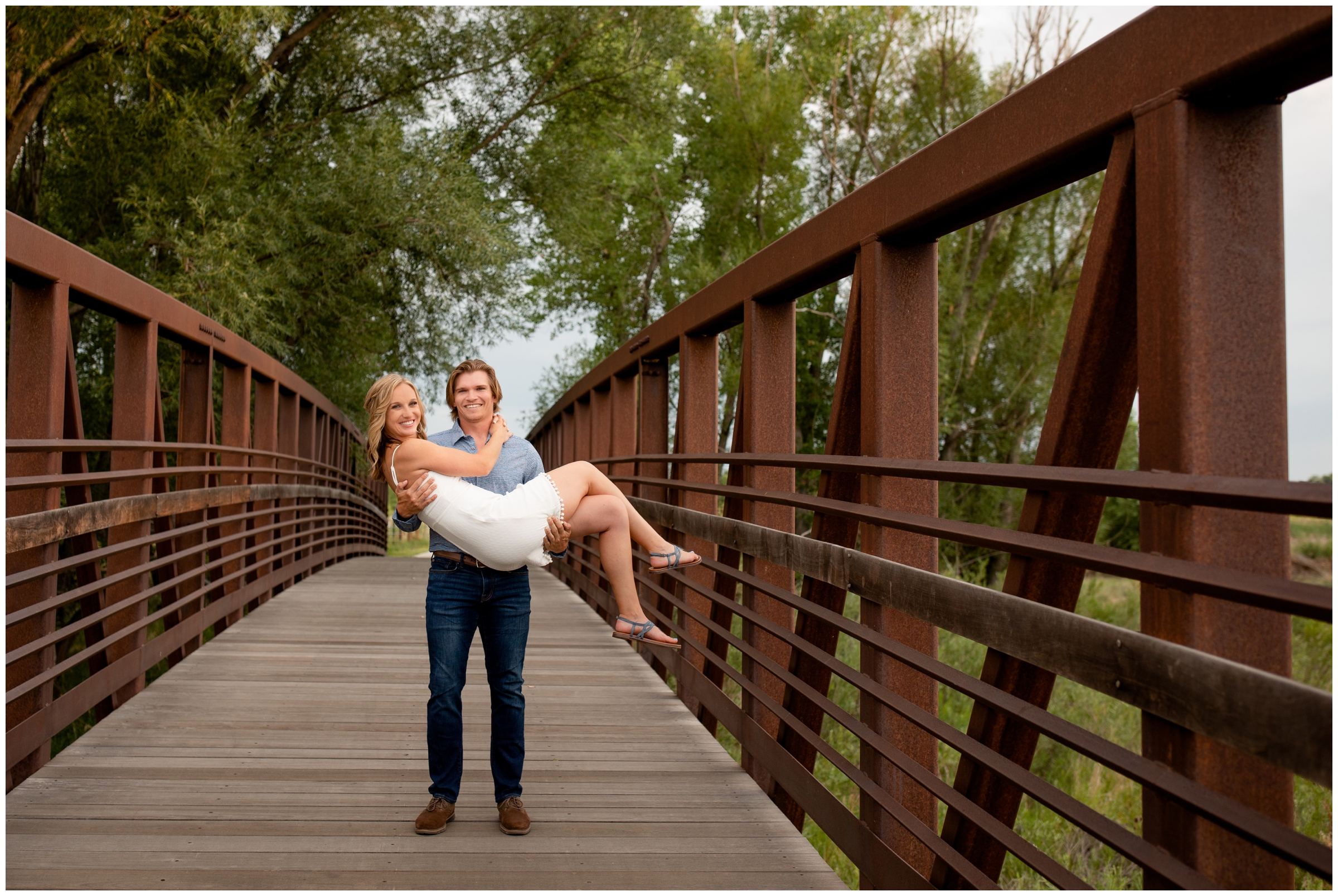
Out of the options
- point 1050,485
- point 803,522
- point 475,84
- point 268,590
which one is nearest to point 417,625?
point 268,590

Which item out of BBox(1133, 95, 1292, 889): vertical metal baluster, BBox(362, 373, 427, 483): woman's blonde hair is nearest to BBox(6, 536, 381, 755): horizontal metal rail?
BBox(362, 373, 427, 483): woman's blonde hair

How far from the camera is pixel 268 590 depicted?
8812 mm

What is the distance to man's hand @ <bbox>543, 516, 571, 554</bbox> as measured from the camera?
3494 mm

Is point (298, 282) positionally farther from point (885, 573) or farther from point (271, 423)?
point (885, 573)

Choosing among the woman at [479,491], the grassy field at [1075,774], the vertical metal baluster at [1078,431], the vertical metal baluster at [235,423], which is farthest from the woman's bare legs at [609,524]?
the vertical metal baluster at [235,423]

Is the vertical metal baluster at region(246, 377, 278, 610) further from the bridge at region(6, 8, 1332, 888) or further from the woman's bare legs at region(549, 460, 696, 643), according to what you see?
the woman's bare legs at region(549, 460, 696, 643)

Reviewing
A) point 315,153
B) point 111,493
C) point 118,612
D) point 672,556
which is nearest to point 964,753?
point 672,556

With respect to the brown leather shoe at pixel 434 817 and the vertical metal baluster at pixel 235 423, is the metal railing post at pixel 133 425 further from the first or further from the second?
the brown leather shoe at pixel 434 817

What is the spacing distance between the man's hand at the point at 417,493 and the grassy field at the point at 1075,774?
4283 mm

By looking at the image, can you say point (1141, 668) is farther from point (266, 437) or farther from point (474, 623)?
point (266, 437)

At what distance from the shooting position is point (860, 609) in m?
4.34

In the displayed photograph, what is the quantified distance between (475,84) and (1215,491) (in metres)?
17.3

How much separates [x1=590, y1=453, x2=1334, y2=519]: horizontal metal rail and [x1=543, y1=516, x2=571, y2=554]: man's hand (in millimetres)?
933

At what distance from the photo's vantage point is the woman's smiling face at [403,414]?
3.50 meters
